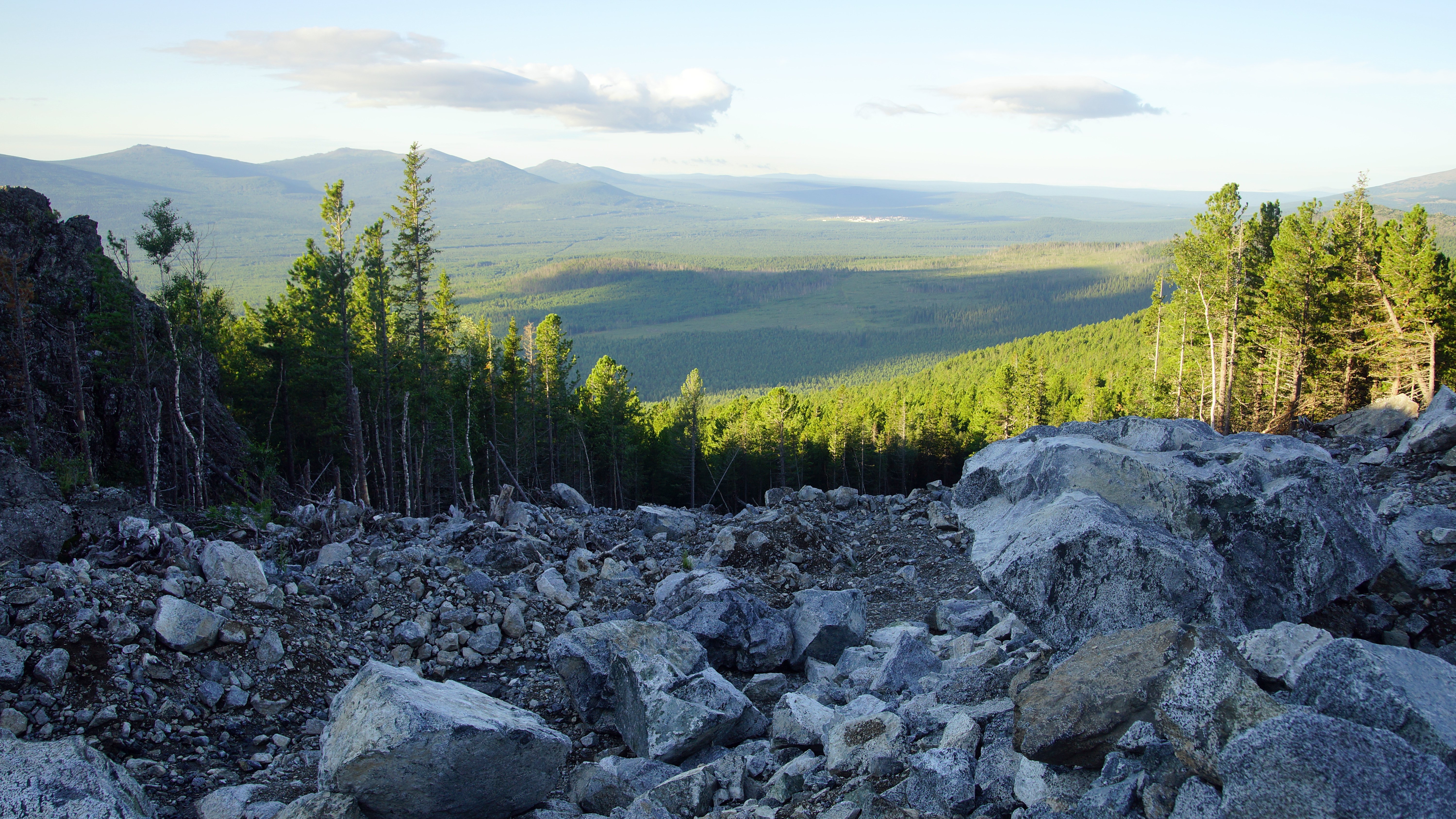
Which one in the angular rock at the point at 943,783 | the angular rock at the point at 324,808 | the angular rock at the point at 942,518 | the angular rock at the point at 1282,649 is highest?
the angular rock at the point at 1282,649

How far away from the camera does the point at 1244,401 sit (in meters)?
35.2

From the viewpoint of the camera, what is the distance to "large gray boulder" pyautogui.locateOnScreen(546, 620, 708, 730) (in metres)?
7.99

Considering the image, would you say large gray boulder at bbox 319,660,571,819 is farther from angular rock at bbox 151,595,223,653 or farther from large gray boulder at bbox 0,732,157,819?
angular rock at bbox 151,595,223,653

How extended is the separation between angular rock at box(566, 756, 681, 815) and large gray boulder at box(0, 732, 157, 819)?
331 centimetres

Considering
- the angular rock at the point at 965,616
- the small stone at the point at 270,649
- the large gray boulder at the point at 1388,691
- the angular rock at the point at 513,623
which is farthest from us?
the angular rock at the point at 513,623

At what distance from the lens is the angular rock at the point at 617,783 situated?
6.55 metres

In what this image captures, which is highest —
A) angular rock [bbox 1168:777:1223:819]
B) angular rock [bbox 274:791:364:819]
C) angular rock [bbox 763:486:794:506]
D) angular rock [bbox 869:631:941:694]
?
angular rock [bbox 1168:777:1223:819]

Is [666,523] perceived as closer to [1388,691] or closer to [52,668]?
[52,668]

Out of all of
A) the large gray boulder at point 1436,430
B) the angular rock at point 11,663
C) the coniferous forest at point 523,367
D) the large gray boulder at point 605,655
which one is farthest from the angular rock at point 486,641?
the large gray boulder at point 1436,430

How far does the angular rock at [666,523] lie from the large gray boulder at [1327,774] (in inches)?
561

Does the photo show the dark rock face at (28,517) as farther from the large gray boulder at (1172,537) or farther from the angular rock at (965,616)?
the angular rock at (965,616)

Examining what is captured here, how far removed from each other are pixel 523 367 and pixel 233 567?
29128 millimetres

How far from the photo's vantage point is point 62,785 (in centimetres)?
543

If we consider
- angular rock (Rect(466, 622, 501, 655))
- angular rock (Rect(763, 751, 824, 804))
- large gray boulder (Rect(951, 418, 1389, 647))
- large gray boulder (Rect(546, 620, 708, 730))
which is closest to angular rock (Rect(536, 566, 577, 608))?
angular rock (Rect(466, 622, 501, 655))
